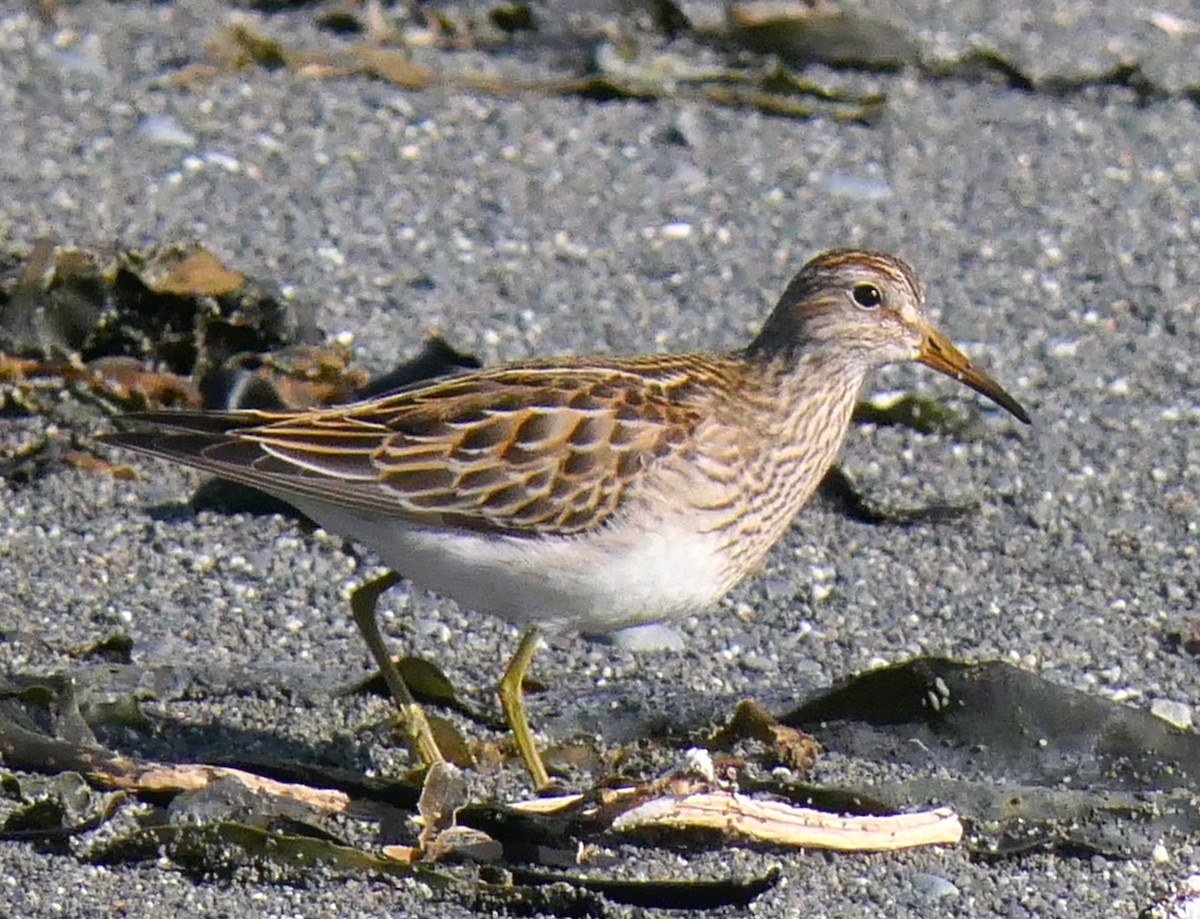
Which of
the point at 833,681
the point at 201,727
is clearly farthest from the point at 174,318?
the point at 833,681

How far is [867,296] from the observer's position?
6031 mm

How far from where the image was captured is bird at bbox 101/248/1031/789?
5.42 m

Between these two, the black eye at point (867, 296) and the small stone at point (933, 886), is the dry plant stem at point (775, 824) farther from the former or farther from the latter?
the black eye at point (867, 296)

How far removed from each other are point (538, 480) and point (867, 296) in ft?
3.65

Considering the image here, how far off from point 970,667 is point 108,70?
211 inches

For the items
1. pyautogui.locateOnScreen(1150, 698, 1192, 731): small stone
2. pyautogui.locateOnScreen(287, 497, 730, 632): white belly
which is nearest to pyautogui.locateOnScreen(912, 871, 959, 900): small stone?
pyautogui.locateOnScreen(287, 497, 730, 632): white belly

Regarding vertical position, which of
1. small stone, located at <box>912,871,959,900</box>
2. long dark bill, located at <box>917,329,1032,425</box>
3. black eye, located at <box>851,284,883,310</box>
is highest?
black eye, located at <box>851,284,883,310</box>

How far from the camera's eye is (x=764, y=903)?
487cm

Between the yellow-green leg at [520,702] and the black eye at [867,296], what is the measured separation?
129 cm

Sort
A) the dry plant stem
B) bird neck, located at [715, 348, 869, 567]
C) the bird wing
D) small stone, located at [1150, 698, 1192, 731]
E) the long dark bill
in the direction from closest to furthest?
the dry plant stem
the bird wing
bird neck, located at [715, 348, 869, 567]
small stone, located at [1150, 698, 1192, 731]
the long dark bill

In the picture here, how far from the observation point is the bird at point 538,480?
5.42 metres

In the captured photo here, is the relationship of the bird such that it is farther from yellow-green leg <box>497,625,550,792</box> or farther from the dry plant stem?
the dry plant stem

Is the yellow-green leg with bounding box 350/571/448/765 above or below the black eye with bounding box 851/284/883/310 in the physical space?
below

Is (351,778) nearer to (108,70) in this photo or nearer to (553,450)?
(553,450)
